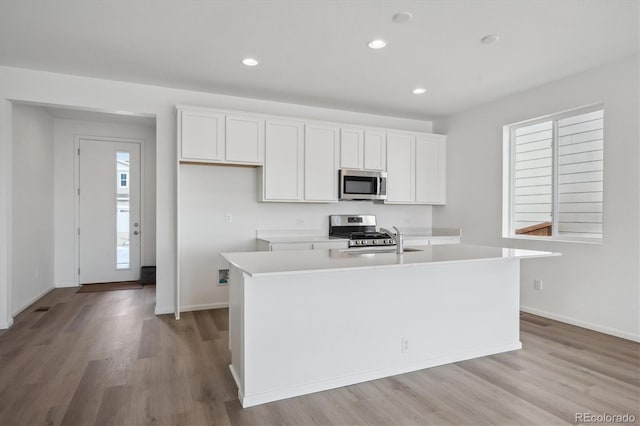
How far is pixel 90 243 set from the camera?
5719mm

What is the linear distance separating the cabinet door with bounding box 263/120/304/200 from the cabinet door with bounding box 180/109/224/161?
0.54 meters

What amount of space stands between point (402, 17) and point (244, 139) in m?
2.20

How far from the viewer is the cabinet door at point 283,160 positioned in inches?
171

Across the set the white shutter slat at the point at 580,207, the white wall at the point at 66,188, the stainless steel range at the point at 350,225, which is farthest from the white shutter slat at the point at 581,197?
the white wall at the point at 66,188

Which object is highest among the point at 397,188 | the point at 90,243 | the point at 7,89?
the point at 7,89

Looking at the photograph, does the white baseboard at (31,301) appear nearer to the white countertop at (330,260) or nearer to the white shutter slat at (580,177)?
the white countertop at (330,260)

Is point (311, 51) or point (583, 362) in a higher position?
point (311, 51)

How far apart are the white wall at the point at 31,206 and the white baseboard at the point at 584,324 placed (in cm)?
562

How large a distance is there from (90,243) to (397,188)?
4.66 meters

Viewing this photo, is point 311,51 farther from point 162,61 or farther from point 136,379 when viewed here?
point 136,379

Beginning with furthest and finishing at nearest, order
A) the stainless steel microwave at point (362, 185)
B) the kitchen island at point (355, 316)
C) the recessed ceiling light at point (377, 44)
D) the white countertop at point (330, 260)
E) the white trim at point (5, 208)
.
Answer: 1. the stainless steel microwave at point (362, 185)
2. the white trim at point (5, 208)
3. the recessed ceiling light at point (377, 44)
4. the kitchen island at point (355, 316)
5. the white countertop at point (330, 260)

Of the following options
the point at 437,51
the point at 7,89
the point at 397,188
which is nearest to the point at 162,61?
the point at 7,89

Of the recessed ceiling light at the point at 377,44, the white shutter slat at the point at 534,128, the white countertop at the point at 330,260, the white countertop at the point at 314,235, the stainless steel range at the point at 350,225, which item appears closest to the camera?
the white countertop at the point at 330,260

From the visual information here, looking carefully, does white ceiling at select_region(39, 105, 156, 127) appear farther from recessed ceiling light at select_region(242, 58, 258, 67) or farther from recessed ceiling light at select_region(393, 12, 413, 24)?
recessed ceiling light at select_region(393, 12, 413, 24)
